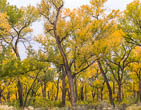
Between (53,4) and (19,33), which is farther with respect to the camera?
(19,33)

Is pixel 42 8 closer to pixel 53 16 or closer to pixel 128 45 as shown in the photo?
pixel 53 16

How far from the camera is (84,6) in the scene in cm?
1608

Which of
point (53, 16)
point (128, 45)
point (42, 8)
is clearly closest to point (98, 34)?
point (53, 16)

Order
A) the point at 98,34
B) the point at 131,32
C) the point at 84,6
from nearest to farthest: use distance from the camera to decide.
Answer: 1. the point at 98,34
2. the point at 84,6
3. the point at 131,32

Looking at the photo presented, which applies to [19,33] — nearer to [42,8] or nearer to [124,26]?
[42,8]

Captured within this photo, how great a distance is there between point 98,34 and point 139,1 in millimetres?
7230

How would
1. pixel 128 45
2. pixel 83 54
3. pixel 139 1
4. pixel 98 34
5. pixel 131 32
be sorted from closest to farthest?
pixel 83 54, pixel 98 34, pixel 139 1, pixel 131 32, pixel 128 45

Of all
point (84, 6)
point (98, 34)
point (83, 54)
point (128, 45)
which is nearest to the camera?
point (83, 54)

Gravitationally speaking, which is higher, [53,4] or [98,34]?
[53,4]

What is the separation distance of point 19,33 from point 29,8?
10.1ft

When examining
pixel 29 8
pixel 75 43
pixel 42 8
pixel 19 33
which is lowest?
pixel 75 43

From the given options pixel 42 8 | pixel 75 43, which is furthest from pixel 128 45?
pixel 42 8

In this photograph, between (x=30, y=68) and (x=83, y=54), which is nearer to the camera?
(x=83, y=54)

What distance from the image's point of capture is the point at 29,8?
62.6 ft
